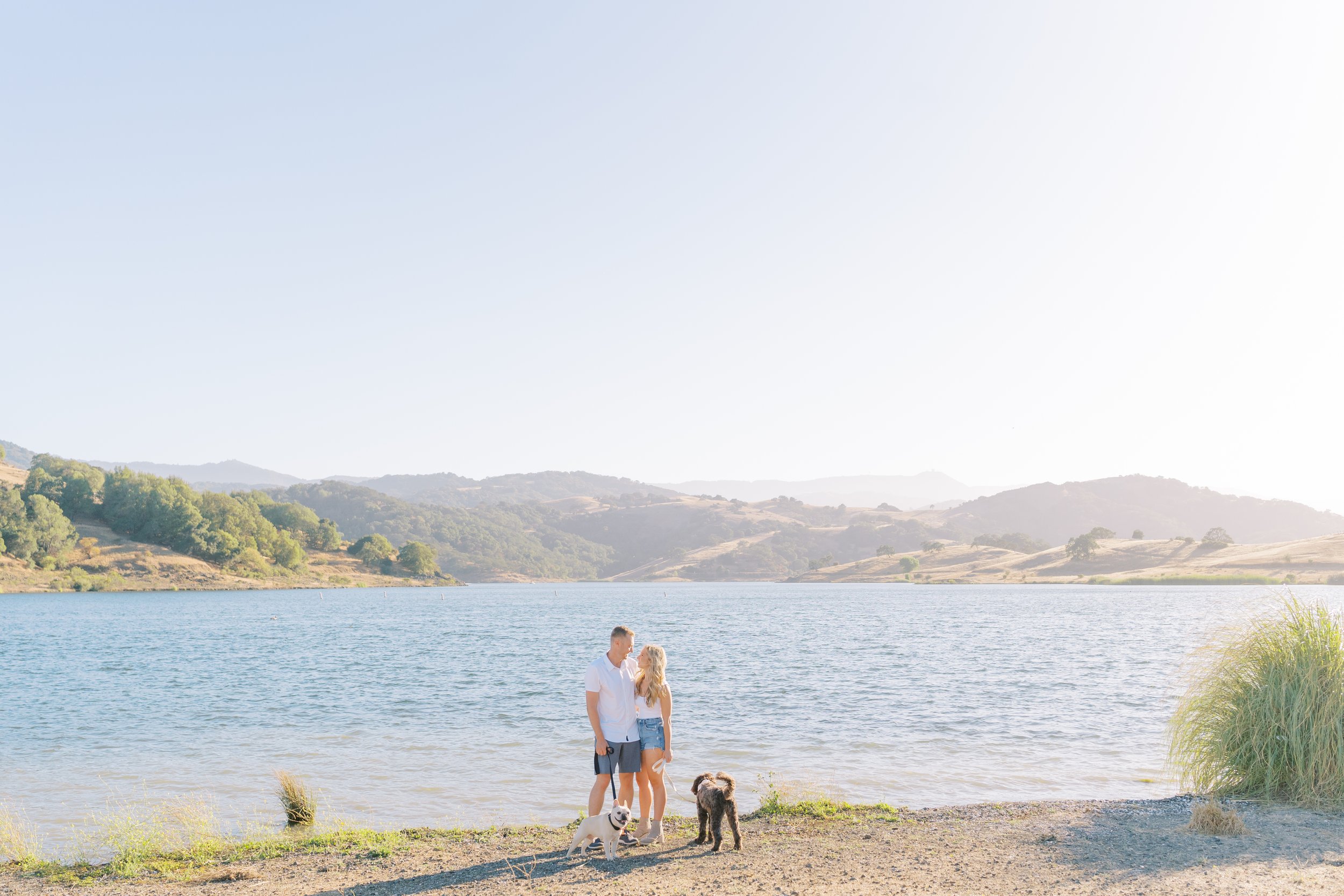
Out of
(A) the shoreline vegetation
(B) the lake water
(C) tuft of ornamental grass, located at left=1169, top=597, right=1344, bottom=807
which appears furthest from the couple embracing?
(C) tuft of ornamental grass, located at left=1169, top=597, right=1344, bottom=807

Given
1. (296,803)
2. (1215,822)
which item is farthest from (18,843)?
(1215,822)

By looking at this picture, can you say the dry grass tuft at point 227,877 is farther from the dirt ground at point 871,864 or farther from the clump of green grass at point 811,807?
the clump of green grass at point 811,807

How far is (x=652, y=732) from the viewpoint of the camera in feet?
34.4

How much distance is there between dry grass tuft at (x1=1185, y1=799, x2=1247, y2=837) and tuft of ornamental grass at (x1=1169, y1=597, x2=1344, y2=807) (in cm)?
188

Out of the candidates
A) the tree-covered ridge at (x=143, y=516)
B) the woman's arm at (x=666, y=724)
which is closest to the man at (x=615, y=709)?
the woman's arm at (x=666, y=724)

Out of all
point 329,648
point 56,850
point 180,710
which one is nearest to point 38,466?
point 329,648

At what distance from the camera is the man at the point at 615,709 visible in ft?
33.6

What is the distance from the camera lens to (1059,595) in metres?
118

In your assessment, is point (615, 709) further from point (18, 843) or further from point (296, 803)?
point (18, 843)

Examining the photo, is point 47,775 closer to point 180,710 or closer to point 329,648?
point 180,710

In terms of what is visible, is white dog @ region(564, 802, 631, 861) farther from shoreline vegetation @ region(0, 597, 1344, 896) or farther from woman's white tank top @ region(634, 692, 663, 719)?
woman's white tank top @ region(634, 692, 663, 719)

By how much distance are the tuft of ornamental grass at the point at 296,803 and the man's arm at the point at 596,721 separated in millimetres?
5702

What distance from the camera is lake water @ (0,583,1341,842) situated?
15.6m

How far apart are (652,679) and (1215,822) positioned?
693 cm
